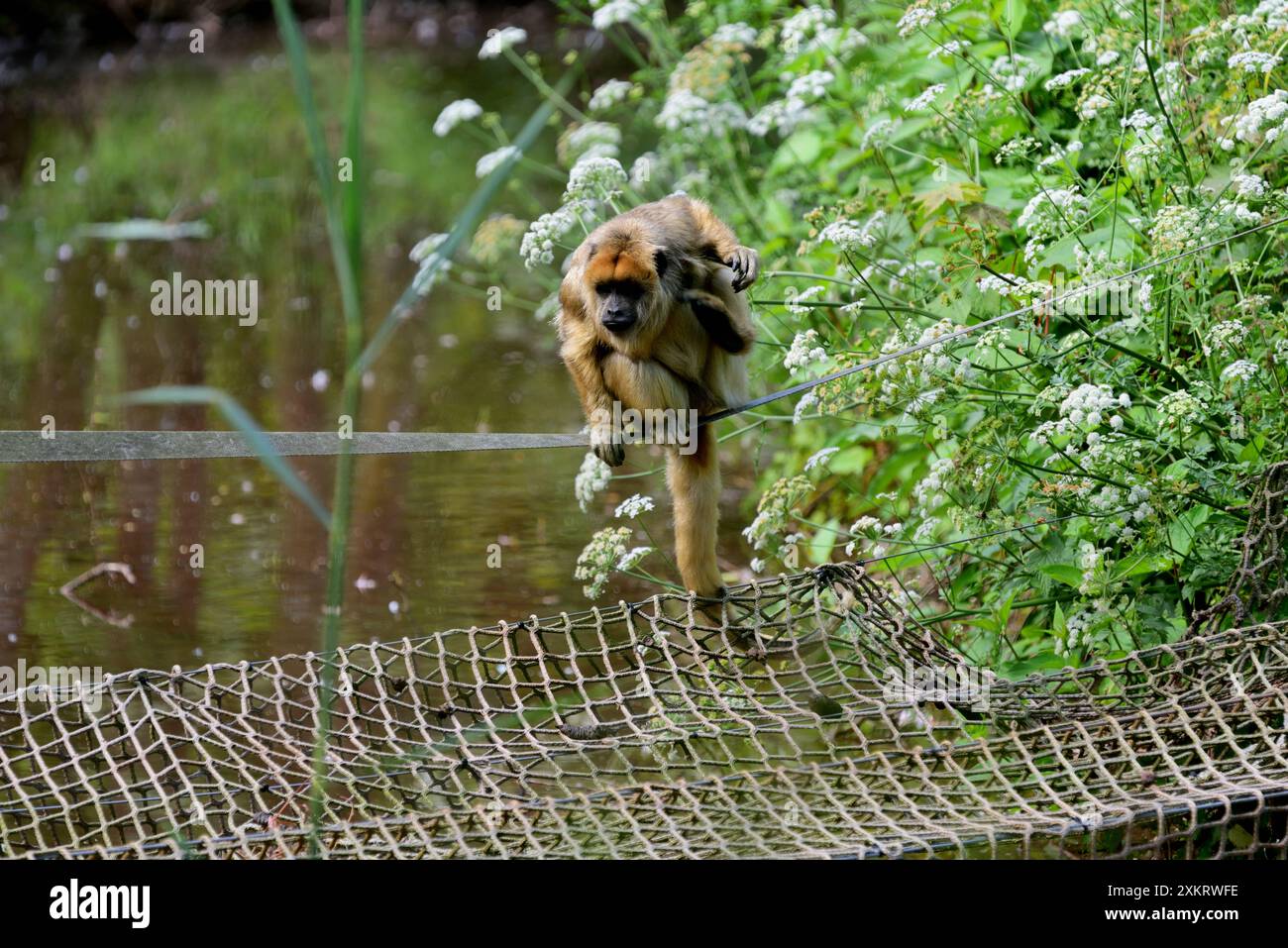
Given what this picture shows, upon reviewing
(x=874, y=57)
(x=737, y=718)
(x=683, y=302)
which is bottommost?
(x=737, y=718)

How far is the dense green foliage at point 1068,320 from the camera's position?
408cm

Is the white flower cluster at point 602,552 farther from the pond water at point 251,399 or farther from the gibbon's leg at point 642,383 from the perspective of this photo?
the pond water at point 251,399

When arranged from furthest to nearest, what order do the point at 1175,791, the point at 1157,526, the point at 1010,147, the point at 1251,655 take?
the point at 1010,147, the point at 1157,526, the point at 1251,655, the point at 1175,791

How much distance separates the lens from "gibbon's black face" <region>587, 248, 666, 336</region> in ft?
14.3

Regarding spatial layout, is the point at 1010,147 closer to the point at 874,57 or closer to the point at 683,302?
the point at 683,302

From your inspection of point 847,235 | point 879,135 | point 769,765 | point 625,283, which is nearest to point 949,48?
point 879,135

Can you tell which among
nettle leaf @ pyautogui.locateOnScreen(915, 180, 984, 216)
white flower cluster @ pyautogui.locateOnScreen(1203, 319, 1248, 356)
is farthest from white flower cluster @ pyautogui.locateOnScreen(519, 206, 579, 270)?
white flower cluster @ pyautogui.locateOnScreen(1203, 319, 1248, 356)

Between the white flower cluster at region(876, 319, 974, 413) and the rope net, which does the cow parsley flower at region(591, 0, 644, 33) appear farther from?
the rope net

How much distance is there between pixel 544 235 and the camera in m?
4.75

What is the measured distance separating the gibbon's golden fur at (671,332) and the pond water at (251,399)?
175 centimetres

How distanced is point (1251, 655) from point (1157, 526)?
1.57 feet

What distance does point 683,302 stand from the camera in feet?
15.1

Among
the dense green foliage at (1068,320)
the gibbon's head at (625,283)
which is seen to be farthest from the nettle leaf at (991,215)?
the gibbon's head at (625,283)
